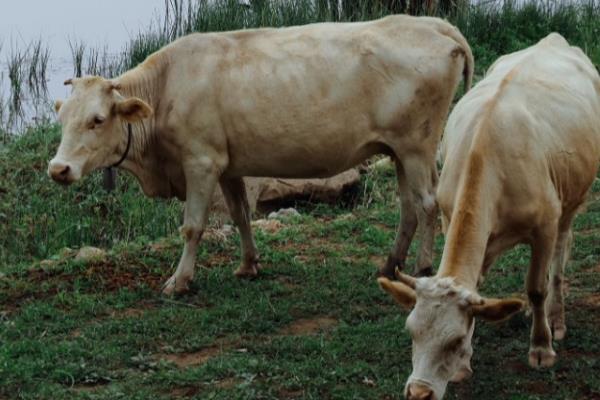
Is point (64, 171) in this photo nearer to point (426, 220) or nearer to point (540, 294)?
point (426, 220)

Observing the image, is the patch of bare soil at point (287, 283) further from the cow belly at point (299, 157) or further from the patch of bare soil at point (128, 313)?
the patch of bare soil at point (128, 313)

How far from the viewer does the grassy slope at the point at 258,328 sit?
6375 mm

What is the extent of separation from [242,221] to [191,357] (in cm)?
195

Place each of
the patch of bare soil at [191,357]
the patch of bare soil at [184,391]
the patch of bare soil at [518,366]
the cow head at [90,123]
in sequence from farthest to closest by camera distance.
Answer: the cow head at [90,123], the patch of bare soil at [191,357], the patch of bare soil at [518,366], the patch of bare soil at [184,391]

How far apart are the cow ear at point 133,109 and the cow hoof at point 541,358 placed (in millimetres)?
3170

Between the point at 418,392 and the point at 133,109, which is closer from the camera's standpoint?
the point at 418,392

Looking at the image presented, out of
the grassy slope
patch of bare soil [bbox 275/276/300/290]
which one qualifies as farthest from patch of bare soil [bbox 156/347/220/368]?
patch of bare soil [bbox 275/276/300/290]

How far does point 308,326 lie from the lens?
7555 mm

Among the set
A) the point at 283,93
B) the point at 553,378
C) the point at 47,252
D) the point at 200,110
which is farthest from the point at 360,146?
the point at 47,252

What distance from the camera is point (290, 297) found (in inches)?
320

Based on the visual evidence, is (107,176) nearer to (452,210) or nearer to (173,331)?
(173,331)

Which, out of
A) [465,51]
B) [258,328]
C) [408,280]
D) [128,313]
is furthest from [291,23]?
[408,280]

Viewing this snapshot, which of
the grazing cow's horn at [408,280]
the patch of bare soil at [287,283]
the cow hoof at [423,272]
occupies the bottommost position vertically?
the patch of bare soil at [287,283]

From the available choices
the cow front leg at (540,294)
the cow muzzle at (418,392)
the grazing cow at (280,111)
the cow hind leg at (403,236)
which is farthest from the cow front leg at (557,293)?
the cow muzzle at (418,392)
